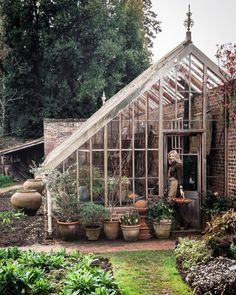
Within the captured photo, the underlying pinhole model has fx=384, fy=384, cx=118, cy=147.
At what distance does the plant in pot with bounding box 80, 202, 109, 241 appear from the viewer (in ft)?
30.9

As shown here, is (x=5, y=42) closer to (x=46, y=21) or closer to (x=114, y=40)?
(x=46, y=21)

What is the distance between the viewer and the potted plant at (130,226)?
955 cm

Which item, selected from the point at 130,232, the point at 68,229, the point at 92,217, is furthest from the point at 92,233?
the point at 130,232

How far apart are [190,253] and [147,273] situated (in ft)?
2.88

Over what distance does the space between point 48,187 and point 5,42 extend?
20496 mm

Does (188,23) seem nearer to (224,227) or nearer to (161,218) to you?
(161,218)

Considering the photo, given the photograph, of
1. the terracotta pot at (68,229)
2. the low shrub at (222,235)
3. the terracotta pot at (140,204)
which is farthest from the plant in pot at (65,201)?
the low shrub at (222,235)

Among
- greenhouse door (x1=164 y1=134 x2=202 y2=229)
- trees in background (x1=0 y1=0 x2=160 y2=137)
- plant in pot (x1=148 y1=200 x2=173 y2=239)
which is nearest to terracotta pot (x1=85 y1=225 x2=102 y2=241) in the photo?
plant in pot (x1=148 y1=200 x2=173 y2=239)

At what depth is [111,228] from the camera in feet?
31.8

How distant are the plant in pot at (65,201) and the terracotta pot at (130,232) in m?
1.21

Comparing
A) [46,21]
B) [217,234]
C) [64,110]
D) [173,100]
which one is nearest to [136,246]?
[217,234]

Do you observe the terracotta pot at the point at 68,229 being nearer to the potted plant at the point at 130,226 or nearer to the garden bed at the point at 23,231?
the garden bed at the point at 23,231

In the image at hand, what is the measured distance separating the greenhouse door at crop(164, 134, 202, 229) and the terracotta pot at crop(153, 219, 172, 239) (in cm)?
110

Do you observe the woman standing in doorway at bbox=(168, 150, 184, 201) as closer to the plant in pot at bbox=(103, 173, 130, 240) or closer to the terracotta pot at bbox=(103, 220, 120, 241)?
the plant in pot at bbox=(103, 173, 130, 240)
